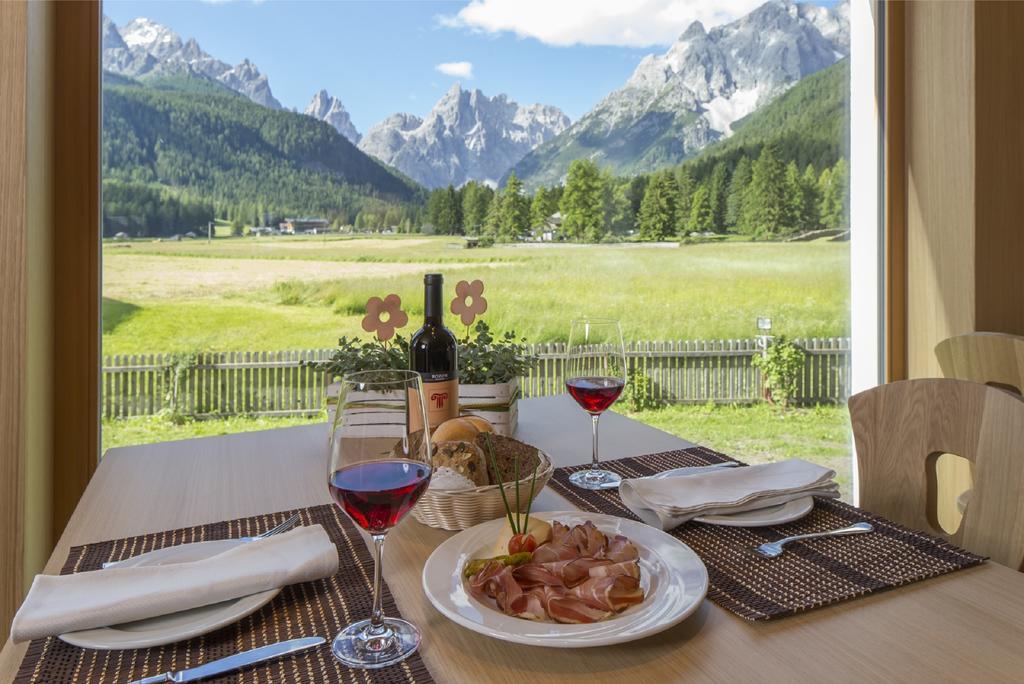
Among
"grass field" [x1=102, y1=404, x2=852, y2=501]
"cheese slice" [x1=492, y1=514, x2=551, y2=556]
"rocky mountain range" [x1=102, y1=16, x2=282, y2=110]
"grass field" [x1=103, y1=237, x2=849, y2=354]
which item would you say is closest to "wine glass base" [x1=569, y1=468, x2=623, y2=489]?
"cheese slice" [x1=492, y1=514, x2=551, y2=556]

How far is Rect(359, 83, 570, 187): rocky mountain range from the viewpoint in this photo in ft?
10.2

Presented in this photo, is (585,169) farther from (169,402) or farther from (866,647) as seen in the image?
(866,647)

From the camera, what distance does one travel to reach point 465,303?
130cm

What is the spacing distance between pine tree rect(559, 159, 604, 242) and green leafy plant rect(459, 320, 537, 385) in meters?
2.13

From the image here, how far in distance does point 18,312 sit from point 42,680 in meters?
1.33

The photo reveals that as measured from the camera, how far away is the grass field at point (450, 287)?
2.46 metres

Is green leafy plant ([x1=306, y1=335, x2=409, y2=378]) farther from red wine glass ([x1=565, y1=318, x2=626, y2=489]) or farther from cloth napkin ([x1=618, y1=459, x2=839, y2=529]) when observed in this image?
cloth napkin ([x1=618, y1=459, x2=839, y2=529])

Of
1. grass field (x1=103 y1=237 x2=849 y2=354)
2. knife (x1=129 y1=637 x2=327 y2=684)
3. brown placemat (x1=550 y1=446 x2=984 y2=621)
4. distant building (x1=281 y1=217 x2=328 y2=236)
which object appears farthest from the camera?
distant building (x1=281 y1=217 x2=328 y2=236)

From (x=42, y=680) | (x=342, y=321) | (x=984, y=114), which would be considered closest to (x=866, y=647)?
(x=42, y=680)

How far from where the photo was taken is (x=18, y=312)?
158 cm

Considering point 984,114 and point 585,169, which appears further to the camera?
point 585,169

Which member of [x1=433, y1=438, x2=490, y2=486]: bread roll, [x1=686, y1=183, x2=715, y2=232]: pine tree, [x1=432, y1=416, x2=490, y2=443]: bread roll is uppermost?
[x1=686, y1=183, x2=715, y2=232]: pine tree

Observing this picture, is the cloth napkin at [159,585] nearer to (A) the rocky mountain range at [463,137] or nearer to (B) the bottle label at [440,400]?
(B) the bottle label at [440,400]

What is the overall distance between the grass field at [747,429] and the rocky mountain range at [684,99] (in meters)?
1.34
